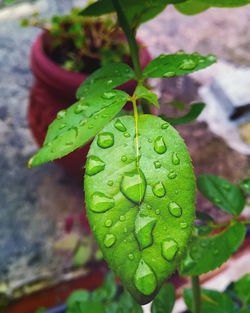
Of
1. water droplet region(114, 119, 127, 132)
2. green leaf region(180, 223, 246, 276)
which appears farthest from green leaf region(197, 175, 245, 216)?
water droplet region(114, 119, 127, 132)

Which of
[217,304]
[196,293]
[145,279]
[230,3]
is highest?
[230,3]

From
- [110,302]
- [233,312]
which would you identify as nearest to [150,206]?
[233,312]

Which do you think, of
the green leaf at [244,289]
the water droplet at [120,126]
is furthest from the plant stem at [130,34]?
the green leaf at [244,289]

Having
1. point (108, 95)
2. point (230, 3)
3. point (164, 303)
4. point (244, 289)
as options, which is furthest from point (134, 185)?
point (244, 289)

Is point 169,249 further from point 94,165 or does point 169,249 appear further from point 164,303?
point 164,303

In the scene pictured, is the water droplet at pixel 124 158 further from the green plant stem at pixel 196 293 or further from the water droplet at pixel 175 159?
the green plant stem at pixel 196 293

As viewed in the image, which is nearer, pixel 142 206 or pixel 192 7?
pixel 142 206
